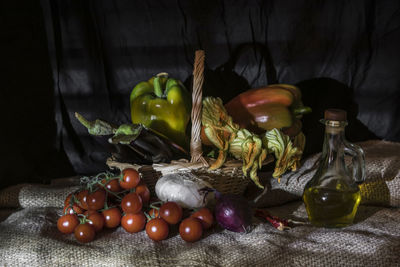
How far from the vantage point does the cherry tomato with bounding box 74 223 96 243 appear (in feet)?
3.65

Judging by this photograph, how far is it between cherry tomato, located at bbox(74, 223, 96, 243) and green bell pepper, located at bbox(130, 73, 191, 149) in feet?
1.65

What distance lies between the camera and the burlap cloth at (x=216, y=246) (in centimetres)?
106

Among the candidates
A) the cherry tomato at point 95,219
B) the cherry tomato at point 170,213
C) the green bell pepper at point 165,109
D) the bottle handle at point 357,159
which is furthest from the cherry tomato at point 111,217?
the bottle handle at point 357,159

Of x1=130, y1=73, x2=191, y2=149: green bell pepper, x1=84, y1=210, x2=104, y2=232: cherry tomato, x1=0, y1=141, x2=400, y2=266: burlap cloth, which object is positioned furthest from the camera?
x1=130, y1=73, x2=191, y2=149: green bell pepper

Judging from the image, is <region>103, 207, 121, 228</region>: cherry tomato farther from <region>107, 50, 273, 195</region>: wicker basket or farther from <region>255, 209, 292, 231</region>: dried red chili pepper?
<region>255, 209, 292, 231</region>: dried red chili pepper

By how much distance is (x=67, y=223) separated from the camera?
1.15m

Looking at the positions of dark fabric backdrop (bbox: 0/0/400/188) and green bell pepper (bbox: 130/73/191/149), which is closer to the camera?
green bell pepper (bbox: 130/73/191/149)

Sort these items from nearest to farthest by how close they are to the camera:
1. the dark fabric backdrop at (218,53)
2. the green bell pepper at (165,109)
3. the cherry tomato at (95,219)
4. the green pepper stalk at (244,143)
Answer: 1. the cherry tomato at (95,219)
2. the green pepper stalk at (244,143)
3. the green bell pepper at (165,109)
4. the dark fabric backdrop at (218,53)

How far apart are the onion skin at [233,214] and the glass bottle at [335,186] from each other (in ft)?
0.67

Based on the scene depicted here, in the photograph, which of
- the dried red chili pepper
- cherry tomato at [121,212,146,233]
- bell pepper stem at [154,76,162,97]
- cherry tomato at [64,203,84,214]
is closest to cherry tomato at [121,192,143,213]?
cherry tomato at [121,212,146,233]

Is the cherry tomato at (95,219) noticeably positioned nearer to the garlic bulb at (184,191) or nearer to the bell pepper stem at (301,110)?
the garlic bulb at (184,191)

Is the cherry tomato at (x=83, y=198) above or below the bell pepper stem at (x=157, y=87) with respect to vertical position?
below

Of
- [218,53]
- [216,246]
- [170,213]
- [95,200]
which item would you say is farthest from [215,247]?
[218,53]

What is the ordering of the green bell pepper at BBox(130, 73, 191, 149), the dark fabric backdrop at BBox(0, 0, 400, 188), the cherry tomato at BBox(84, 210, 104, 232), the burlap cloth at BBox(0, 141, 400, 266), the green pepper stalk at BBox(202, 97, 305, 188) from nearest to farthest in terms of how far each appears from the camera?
the burlap cloth at BBox(0, 141, 400, 266), the cherry tomato at BBox(84, 210, 104, 232), the green pepper stalk at BBox(202, 97, 305, 188), the green bell pepper at BBox(130, 73, 191, 149), the dark fabric backdrop at BBox(0, 0, 400, 188)
